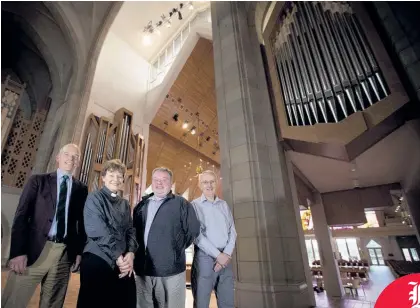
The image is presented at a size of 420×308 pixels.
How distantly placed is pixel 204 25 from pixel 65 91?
527 cm

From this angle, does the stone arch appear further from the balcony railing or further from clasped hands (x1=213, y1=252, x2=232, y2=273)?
clasped hands (x1=213, y1=252, x2=232, y2=273)

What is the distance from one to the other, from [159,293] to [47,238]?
0.83 meters

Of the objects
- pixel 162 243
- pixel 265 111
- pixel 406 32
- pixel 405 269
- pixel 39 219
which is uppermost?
pixel 406 32

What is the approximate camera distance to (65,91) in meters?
7.07

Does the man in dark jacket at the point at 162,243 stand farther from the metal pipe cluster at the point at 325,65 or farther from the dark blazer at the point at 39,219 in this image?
the metal pipe cluster at the point at 325,65

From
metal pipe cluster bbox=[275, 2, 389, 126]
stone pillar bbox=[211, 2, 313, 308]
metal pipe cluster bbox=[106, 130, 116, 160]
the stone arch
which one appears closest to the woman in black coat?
stone pillar bbox=[211, 2, 313, 308]

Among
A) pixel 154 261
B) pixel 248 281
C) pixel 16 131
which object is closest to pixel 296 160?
pixel 248 281

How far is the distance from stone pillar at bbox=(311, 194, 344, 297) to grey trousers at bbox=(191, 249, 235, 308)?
4.51 m

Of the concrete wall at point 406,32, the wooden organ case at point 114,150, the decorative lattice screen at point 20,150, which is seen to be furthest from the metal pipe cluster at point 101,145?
the concrete wall at point 406,32

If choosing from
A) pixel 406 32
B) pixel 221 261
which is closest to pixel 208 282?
pixel 221 261

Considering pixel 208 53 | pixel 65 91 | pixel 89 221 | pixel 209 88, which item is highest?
pixel 208 53

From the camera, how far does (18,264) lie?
4.40ft

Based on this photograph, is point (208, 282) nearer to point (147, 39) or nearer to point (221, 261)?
point (221, 261)

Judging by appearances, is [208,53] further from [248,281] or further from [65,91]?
[248,281]
